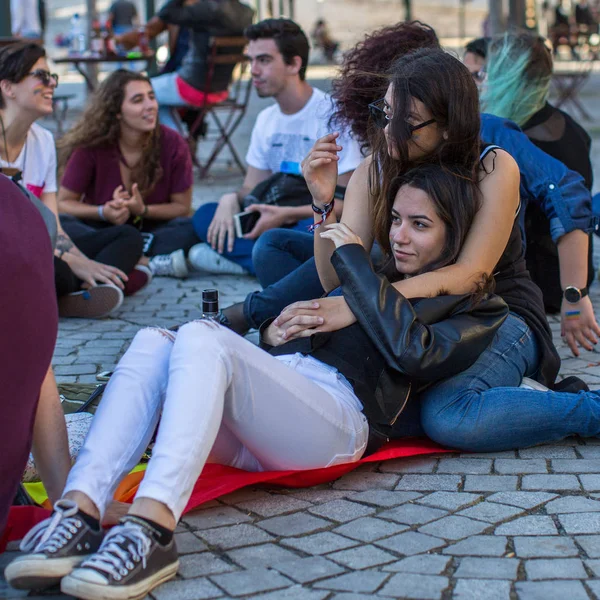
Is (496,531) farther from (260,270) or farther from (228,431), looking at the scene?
Result: (260,270)

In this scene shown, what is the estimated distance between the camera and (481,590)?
241 cm

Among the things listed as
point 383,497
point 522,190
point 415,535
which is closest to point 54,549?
point 415,535

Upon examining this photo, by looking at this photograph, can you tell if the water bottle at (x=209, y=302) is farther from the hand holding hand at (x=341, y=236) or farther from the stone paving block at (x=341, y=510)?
the stone paving block at (x=341, y=510)

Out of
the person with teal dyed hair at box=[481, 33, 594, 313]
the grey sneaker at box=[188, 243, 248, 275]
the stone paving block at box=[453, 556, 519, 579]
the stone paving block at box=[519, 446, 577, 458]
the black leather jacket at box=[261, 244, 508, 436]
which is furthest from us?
the grey sneaker at box=[188, 243, 248, 275]

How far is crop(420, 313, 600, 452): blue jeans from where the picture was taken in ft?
10.6

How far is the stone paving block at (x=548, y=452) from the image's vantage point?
3324 millimetres

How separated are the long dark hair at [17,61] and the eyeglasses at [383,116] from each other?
8.24ft

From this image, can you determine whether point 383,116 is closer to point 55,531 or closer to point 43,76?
point 55,531

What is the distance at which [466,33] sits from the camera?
124ft

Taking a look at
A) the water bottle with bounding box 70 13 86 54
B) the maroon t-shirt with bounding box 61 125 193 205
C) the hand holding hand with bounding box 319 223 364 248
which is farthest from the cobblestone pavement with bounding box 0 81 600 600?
the water bottle with bounding box 70 13 86 54

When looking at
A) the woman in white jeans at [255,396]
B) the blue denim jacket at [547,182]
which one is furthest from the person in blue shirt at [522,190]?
the woman in white jeans at [255,396]

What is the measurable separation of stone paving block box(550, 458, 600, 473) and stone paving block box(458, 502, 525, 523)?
1.13 ft

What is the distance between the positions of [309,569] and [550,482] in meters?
0.92

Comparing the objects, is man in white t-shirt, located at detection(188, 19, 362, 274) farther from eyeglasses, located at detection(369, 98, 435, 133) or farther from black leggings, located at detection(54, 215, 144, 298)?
eyeglasses, located at detection(369, 98, 435, 133)
